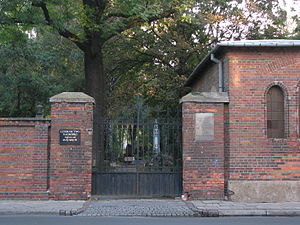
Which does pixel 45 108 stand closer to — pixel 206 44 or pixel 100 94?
pixel 100 94

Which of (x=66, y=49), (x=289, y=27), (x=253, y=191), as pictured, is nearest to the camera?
(x=253, y=191)

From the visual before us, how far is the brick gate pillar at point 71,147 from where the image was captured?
11633mm

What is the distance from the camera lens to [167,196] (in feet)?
40.3

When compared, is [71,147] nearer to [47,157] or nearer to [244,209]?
[47,157]

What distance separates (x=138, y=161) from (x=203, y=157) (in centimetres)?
201

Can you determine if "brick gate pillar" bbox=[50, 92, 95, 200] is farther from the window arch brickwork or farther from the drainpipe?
the window arch brickwork

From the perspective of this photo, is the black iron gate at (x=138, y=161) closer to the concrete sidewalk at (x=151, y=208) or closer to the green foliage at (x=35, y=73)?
the concrete sidewalk at (x=151, y=208)

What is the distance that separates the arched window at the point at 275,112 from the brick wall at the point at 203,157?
1542mm

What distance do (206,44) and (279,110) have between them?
35.3 ft

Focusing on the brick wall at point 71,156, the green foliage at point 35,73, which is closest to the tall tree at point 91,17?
the brick wall at point 71,156

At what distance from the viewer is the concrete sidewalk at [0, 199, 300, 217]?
32.7ft

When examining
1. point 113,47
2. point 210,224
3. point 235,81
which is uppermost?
point 113,47

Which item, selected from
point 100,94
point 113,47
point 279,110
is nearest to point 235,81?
point 279,110

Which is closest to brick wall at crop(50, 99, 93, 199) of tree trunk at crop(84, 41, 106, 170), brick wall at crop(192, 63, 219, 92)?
tree trunk at crop(84, 41, 106, 170)
